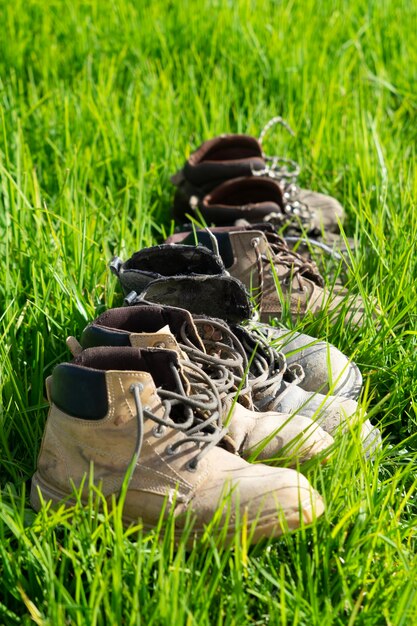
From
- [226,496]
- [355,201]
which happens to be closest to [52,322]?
[226,496]

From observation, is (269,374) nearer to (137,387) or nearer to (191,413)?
(191,413)

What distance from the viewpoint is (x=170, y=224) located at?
3.32 metres

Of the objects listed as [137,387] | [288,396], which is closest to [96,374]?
[137,387]

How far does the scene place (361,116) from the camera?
3984 mm

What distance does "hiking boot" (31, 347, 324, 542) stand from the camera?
5.71 ft

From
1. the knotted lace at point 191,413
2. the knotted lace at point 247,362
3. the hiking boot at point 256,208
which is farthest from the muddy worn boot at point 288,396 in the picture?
the hiking boot at point 256,208

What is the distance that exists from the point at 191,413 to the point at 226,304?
1.58 ft

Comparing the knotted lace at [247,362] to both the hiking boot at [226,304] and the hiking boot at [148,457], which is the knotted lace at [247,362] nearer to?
the hiking boot at [226,304]

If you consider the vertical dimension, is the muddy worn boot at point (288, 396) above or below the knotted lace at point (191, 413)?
below

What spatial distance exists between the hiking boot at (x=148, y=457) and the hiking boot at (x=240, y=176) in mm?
1334

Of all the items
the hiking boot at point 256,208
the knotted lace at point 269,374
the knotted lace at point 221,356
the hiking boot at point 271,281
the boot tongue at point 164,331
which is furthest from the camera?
the hiking boot at point 256,208

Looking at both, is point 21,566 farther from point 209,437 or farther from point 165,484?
point 209,437

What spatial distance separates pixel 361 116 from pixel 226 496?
2.60 metres

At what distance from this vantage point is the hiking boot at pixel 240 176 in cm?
321
